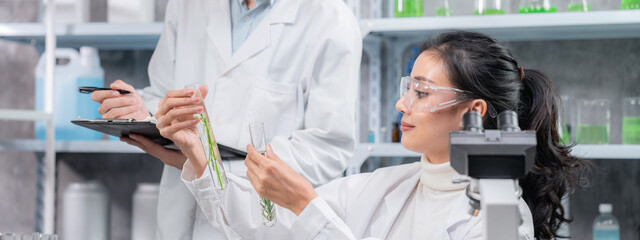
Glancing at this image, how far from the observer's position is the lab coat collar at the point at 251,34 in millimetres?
1663

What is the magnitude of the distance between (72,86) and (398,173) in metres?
1.41

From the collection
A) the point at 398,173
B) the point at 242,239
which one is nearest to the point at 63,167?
the point at 242,239

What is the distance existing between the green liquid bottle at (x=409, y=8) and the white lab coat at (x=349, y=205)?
35.2 inches

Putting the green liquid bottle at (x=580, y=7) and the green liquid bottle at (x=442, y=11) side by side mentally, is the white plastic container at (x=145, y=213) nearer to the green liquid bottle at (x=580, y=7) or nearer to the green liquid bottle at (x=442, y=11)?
the green liquid bottle at (x=442, y=11)

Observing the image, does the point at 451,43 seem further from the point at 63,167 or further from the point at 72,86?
the point at 63,167

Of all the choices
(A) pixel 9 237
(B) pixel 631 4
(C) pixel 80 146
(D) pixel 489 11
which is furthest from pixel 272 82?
(B) pixel 631 4

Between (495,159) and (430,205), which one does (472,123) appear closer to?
(495,159)

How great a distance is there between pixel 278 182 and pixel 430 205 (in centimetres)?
37

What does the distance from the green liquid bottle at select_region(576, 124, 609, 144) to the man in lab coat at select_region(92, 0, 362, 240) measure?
0.93m

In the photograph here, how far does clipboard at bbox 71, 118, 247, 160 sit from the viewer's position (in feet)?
4.35

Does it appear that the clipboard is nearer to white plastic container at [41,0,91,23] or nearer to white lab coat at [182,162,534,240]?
white lab coat at [182,162,534,240]

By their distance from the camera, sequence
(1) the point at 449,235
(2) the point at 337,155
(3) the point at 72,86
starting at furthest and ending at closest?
(3) the point at 72,86 → (2) the point at 337,155 → (1) the point at 449,235

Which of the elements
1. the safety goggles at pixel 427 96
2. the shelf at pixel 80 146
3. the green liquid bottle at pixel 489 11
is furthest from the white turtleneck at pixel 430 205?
the shelf at pixel 80 146

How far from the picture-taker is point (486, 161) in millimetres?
757
